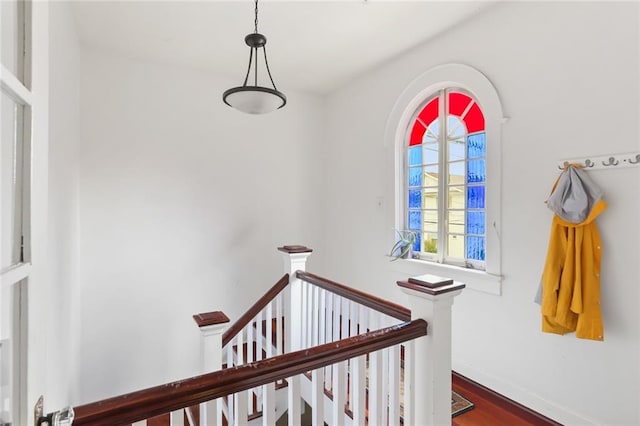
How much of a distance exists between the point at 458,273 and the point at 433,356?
1362 millimetres

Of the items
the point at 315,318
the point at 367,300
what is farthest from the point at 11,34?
the point at 315,318

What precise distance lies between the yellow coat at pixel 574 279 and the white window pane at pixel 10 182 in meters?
2.39

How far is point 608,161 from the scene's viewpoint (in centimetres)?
182

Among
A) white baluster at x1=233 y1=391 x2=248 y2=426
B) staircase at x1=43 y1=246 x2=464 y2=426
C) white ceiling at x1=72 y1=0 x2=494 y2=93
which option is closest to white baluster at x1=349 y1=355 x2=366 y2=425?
staircase at x1=43 y1=246 x2=464 y2=426

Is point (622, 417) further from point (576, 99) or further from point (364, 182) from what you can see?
point (364, 182)

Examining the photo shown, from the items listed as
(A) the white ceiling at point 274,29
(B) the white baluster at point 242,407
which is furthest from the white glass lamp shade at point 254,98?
(B) the white baluster at point 242,407

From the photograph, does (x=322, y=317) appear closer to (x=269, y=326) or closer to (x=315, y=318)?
(x=315, y=318)

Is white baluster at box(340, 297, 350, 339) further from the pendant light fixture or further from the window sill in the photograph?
the pendant light fixture

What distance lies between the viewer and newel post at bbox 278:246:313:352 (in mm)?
2578

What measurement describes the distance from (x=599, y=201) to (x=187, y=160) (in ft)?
10.9

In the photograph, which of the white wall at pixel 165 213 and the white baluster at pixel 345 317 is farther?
the white wall at pixel 165 213

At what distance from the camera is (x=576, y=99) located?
1952mm

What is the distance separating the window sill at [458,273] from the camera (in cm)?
235

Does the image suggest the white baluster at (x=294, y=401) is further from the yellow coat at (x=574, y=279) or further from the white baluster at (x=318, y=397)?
the yellow coat at (x=574, y=279)
